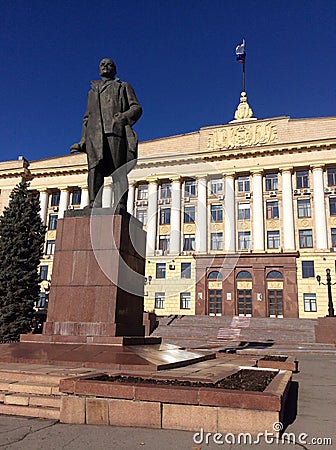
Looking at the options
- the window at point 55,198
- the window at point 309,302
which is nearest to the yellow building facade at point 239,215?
the window at point 309,302

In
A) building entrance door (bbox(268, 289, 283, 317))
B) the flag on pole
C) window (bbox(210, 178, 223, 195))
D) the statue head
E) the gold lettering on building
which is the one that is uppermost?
the flag on pole

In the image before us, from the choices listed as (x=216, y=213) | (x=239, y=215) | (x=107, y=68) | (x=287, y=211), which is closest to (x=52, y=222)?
(x=216, y=213)

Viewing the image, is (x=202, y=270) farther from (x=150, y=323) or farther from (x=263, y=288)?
(x=150, y=323)

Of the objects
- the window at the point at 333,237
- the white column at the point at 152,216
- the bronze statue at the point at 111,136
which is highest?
the white column at the point at 152,216

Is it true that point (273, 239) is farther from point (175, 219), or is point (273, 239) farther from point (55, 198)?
point (55, 198)

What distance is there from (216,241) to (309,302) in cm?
883

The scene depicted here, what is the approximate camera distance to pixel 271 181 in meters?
34.6

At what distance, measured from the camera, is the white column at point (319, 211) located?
3059 cm

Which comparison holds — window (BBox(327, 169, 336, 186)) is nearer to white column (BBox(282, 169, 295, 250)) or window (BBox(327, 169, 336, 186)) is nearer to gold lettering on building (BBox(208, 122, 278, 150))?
white column (BBox(282, 169, 295, 250))

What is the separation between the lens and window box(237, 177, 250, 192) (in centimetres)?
3506

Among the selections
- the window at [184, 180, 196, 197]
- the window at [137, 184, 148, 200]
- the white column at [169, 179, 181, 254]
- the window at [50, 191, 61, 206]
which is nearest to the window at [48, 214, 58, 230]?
the window at [50, 191, 61, 206]

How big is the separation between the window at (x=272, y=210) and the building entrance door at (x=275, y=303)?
6.31 metres

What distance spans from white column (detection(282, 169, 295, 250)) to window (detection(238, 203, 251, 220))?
115 inches

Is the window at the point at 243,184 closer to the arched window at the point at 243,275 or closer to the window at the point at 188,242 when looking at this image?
the window at the point at 188,242
